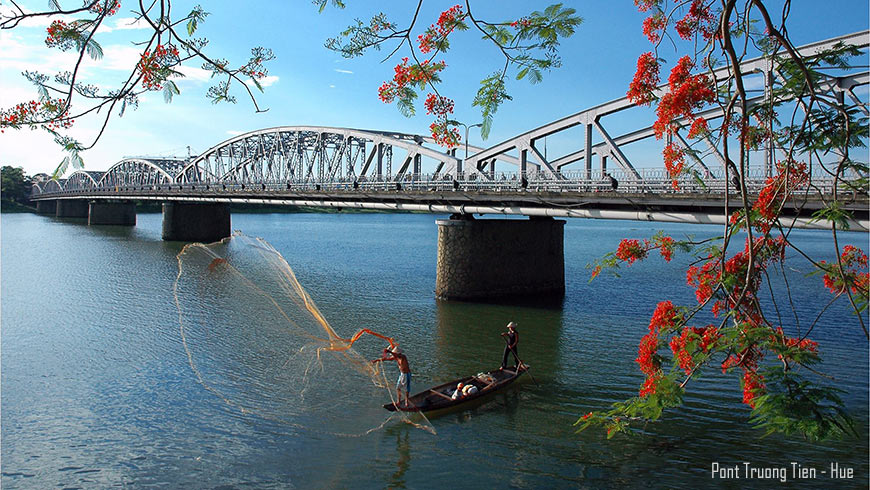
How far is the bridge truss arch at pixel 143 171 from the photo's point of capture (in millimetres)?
97175

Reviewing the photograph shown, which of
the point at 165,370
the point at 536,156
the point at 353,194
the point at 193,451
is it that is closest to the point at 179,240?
the point at 353,194

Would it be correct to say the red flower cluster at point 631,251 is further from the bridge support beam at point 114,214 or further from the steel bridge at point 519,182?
the bridge support beam at point 114,214

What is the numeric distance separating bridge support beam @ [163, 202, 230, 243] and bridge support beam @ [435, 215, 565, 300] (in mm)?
41718

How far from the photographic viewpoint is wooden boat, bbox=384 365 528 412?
42.1 ft

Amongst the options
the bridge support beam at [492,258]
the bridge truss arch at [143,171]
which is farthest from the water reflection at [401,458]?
the bridge truss arch at [143,171]

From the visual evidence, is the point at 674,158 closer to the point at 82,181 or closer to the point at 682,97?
the point at 682,97

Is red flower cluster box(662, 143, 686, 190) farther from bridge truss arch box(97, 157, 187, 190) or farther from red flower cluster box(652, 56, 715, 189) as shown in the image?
bridge truss arch box(97, 157, 187, 190)

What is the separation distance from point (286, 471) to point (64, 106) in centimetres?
773

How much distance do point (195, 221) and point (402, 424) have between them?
2286 inches

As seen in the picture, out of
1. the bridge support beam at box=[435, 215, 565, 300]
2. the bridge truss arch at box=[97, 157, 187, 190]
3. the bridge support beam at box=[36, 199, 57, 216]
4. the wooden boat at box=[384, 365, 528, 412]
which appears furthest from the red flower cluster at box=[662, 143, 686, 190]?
the bridge support beam at box=[36, 199, 57, 216]

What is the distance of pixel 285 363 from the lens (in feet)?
55.7

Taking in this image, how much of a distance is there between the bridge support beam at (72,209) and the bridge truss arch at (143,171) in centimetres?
483

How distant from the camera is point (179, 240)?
62.6m

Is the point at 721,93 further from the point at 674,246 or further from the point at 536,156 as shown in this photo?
the point at 536,156
